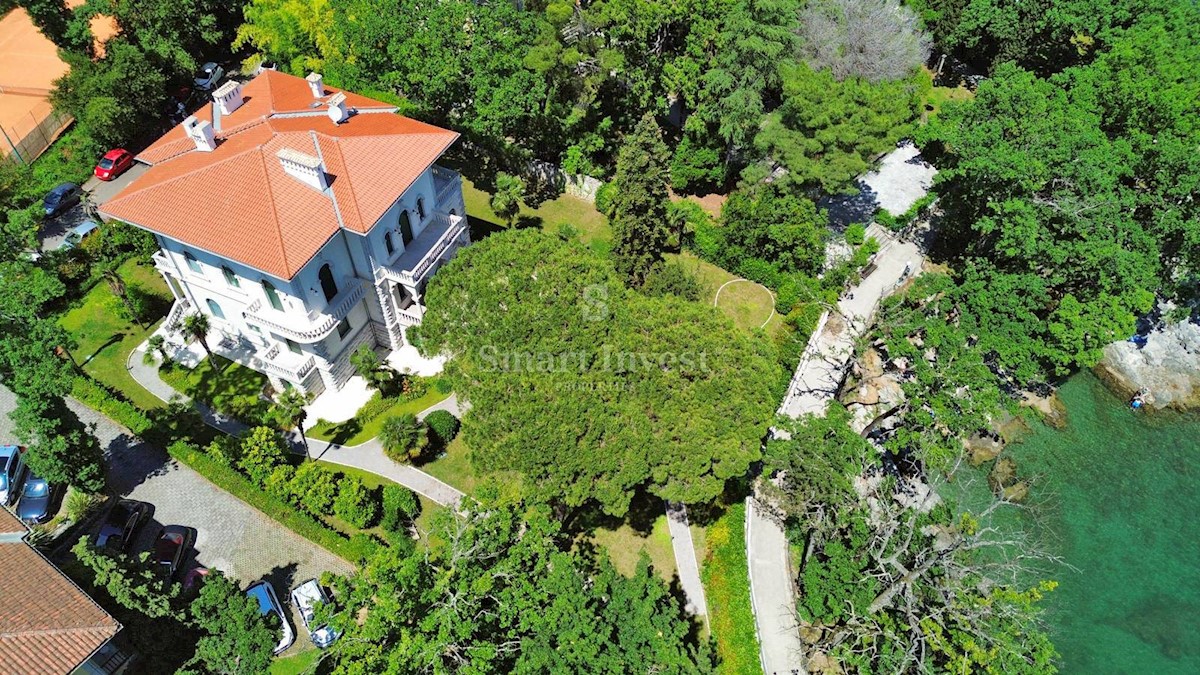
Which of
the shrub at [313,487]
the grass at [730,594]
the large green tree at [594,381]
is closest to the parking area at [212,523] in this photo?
the shrub at [313,487]

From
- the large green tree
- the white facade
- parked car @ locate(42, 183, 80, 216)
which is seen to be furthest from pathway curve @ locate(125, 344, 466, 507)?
parked car @ locate(42, 183, 80, 216)

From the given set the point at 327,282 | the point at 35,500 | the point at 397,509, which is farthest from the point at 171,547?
the point at 327,282

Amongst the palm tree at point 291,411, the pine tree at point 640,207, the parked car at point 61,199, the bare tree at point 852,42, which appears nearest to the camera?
the palm tree at point 291,411

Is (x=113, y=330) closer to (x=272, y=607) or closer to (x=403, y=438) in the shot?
(x=403, y=438)

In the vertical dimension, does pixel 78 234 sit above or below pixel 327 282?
below

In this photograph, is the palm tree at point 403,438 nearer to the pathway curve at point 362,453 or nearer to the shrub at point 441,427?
the shrub at point 441,427

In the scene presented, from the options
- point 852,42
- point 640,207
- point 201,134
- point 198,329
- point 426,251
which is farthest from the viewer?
point 852,42

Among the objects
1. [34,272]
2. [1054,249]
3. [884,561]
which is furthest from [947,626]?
[34,272]
